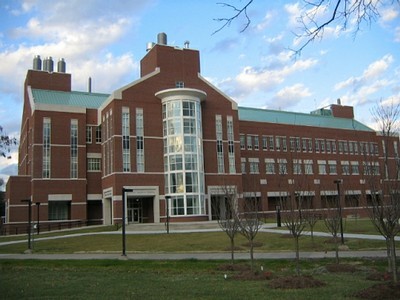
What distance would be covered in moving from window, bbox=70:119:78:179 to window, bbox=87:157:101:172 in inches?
71.5

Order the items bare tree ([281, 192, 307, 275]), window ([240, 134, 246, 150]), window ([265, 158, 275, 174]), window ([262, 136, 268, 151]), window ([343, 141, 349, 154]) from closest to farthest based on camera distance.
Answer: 1. bare tree ([281, 192, 307, 275])
2. window ([240, 134, 246, 150])
3. window ([265, 158, 275, 174])
4. window ([262, 136, 268, 151])
5. window ([343, 141, 349, 154])

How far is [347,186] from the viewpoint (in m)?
70.3

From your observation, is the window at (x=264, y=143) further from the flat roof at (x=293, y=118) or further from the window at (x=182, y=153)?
the window at (x=182, y=153)

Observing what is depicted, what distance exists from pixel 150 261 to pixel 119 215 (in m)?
33.0

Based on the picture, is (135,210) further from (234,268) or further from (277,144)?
(234,268)

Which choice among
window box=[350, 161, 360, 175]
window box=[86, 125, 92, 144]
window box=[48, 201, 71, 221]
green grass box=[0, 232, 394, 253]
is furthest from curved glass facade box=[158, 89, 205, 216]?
window box=[350, 161, 360, 175]

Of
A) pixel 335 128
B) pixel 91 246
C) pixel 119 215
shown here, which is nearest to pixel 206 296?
pixel 91 246

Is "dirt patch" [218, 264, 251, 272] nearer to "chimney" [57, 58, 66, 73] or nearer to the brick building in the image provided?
the brick building

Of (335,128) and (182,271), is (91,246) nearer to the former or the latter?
(182,271)

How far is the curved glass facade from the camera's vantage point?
5216cm

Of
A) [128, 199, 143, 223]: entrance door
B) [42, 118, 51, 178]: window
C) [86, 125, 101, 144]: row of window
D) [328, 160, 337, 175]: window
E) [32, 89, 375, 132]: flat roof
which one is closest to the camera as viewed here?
[42, 118, 51, 178]: window

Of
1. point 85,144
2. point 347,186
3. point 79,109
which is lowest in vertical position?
point 347,186

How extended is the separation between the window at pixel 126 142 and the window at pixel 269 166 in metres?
25.6

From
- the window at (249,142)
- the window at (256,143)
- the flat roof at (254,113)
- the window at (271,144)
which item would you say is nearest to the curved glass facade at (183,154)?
the flat roof at (254,113)
